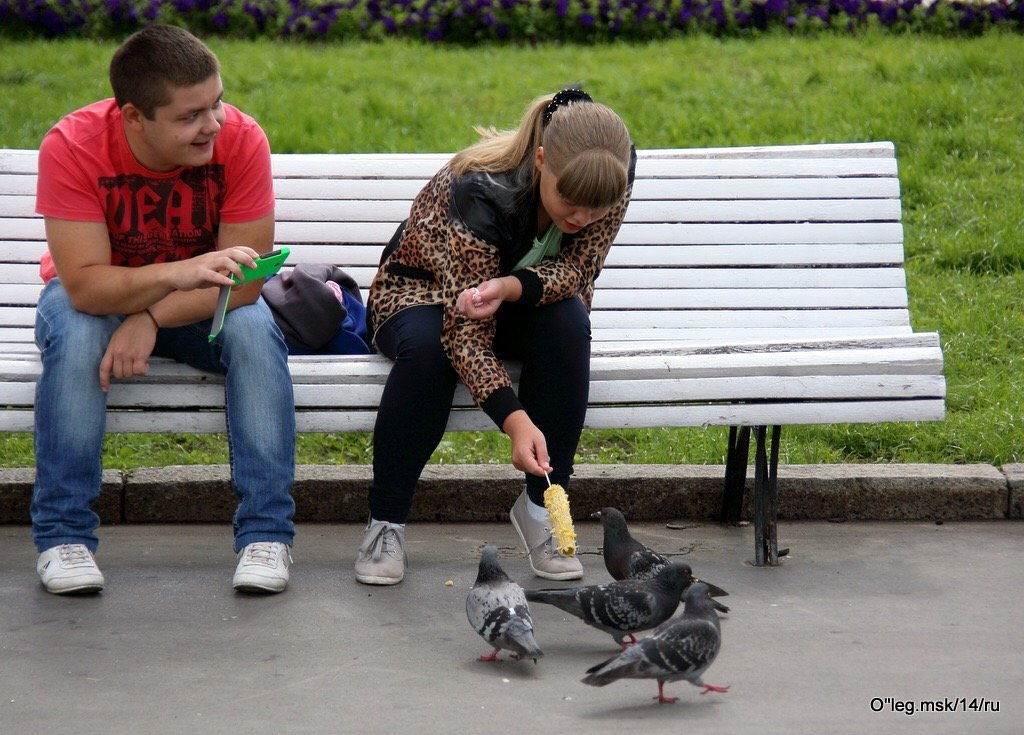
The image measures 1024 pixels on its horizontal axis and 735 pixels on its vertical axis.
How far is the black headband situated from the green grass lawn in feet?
5.05

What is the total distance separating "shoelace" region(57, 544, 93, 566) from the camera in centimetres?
382

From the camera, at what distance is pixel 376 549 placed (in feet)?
13.0

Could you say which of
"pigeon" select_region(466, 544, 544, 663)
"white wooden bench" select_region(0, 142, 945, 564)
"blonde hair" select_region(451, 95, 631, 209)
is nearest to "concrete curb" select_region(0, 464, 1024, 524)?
"white wooden bench" select_region(0, 142, 945, 564)

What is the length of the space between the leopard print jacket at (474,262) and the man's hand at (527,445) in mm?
45

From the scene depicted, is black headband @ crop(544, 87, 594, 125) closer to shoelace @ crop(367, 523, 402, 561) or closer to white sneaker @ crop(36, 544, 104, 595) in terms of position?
shoelace @ crop(367, 523, 402, 561)

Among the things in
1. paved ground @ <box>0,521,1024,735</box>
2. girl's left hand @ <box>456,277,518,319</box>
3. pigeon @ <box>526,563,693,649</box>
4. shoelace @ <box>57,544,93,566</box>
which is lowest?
paved ground @ <box>0,521,1024,735</box>

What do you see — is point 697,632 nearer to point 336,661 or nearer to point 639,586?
point 639,586

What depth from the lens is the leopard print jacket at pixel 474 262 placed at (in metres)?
3.82

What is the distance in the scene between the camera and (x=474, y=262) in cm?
388

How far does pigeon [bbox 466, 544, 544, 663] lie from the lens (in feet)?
10.8

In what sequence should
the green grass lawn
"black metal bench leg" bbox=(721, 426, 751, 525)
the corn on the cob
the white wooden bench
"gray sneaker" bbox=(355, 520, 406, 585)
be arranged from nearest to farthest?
the corn on the cob
"gray sneaker" bbox=(355, 520, 406, 585)
"black metal bench leg" bbox=(721, 426, 751, 525)
the white wooden bench
the green grass lawn

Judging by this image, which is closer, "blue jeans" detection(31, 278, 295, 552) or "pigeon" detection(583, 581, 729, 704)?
"pigeon" detection(583, 581, 729, 704)

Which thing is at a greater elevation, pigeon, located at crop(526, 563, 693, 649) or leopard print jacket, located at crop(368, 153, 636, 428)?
leopard print jacket, located at crop(368, 153, 636, 428)

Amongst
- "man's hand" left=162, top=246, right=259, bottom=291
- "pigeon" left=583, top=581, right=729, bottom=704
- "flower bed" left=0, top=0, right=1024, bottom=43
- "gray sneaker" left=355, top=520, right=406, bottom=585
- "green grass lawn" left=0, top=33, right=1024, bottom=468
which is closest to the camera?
"pigeon" left=583, top=581, right=729, bottom=704
